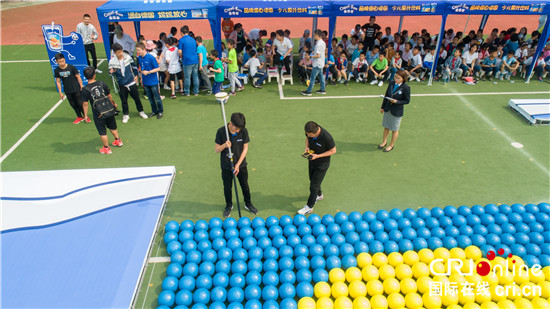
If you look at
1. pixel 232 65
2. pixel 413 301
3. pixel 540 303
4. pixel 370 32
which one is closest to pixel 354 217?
pixel 413 301

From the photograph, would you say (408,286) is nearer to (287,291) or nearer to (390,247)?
(390,247)

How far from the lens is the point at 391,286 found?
14.5ft

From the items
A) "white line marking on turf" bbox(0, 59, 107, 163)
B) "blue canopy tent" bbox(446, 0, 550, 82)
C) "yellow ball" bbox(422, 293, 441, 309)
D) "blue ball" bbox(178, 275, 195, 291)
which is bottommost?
"yellow ball" bbox(422, 293, 441, 309)

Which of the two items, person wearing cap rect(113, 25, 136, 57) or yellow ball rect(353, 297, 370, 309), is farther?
person wearing cap rect(113, 25, 136, 57)

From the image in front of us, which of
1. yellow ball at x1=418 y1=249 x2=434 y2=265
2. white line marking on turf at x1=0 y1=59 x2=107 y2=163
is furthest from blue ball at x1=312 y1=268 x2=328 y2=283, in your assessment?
white line marking on turf at x1=0 y1=59 x2=107 y2=163

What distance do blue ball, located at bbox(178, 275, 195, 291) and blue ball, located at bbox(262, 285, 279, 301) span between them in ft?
3.01

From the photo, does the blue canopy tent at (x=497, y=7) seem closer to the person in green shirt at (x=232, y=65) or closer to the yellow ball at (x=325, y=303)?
the person in green shirt at (x=232, y=65)

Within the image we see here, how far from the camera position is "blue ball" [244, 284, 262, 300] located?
172 inches

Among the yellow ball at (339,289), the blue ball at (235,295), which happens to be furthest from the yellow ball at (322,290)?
the blue ball at (235,295)

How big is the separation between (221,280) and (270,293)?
2.14ft

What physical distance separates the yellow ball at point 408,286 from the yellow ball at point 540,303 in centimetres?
134

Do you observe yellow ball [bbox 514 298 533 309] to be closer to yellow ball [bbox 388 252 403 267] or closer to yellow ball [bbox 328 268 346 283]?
yellow ball [bbox 388 252 403 267]

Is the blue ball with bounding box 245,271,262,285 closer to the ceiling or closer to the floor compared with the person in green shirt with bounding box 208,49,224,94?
closer to the floor

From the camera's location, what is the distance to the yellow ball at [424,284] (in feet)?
14.5
